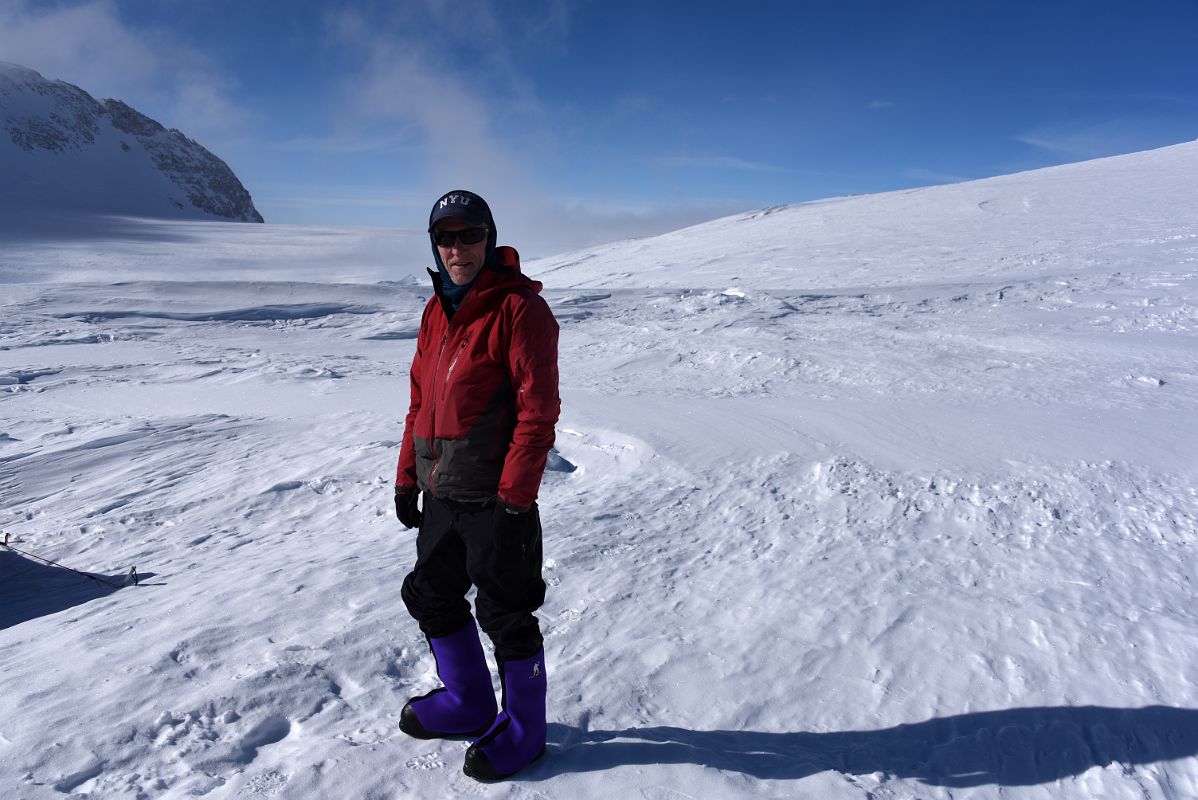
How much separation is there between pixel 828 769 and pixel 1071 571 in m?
2.01

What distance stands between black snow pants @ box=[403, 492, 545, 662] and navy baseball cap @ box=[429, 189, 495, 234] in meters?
0.85

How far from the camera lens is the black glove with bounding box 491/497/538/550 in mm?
1885

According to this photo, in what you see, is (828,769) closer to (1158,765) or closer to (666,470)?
(1158,765)

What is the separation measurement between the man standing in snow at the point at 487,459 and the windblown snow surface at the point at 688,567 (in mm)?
233

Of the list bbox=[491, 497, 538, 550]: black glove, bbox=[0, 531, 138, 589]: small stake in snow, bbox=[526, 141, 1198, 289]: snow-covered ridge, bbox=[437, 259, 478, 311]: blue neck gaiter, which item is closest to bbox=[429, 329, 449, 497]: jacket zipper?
bbox=[437, 259, 478, 311]: blue neck gaiter

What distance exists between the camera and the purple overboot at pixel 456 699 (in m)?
2.21

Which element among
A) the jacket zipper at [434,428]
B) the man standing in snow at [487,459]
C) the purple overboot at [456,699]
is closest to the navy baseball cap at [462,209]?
the man standing in snow at [487,459]

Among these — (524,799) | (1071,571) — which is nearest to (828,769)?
(524,799)

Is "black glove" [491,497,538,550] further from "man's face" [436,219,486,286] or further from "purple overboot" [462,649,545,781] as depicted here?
"man's face" [436,219,486,286]

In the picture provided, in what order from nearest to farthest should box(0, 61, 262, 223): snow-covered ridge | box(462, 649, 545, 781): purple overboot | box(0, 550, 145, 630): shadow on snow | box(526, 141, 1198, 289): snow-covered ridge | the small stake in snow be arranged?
box(462, 649, 545, 781): purple overboot
box(0, 550, 145, 630): shadow on snow
the small stake in snow
box(526, 141, 1198, 289): snow-covered ridge
box(0, 61, 262, 223): snow-covered ridge

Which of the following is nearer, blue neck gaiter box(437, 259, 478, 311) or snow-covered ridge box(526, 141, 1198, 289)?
blue neck gaiter box(437, 259, 478, 311)

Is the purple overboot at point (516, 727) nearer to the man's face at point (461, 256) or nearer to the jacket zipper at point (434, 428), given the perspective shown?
the jacket zipper at point (434, 428)

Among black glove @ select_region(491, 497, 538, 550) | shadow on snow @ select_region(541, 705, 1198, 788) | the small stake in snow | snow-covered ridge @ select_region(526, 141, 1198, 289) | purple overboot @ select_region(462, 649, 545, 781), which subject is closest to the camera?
black glove @ select_region(491, 497, 538, 550)

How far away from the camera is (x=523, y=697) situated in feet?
6.80
